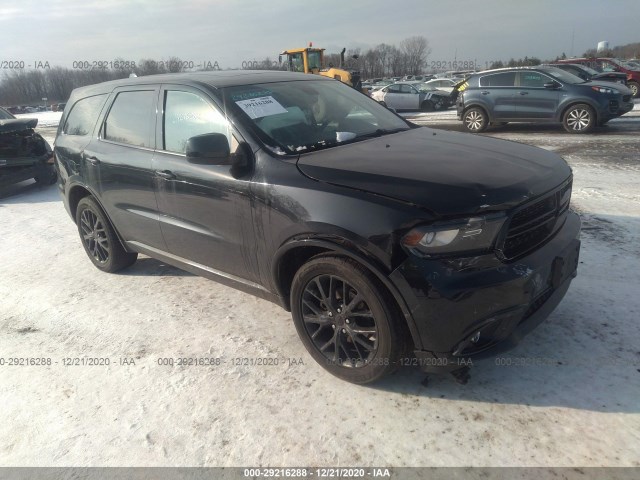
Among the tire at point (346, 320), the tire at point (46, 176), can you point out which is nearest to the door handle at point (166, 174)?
the tire at point (346, 320)

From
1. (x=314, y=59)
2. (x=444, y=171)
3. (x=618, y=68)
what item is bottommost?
(x=444, y=171)

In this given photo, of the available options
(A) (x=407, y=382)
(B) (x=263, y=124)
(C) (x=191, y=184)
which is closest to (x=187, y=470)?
(A) (x=407, y=382)

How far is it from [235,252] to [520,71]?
10785mm

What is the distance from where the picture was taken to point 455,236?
7.45ft

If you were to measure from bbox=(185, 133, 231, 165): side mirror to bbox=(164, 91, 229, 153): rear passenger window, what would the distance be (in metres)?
0.17

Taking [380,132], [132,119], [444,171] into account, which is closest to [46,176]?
[132,119]

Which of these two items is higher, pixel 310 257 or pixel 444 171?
pixel 444 171

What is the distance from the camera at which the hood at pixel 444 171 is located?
231 centimetres

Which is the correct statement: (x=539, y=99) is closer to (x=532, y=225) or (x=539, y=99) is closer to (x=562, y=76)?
(x=562, y=76)

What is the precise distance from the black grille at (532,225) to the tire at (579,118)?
372 inches

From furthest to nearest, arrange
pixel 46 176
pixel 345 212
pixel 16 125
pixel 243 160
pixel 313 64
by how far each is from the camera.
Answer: pixel 313 64
pixel 46 176
pixel 16 125
pixel 243 160
pixel 345 212

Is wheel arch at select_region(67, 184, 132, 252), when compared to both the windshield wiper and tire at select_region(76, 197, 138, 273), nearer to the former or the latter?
tire at select_region(76, 197, 138, 273)

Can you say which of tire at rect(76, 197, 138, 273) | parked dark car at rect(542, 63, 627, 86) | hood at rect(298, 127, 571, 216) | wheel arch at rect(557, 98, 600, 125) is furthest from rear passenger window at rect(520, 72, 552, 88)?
tire at rect(76, 197, 138, 273)

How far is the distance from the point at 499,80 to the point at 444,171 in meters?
10.7
